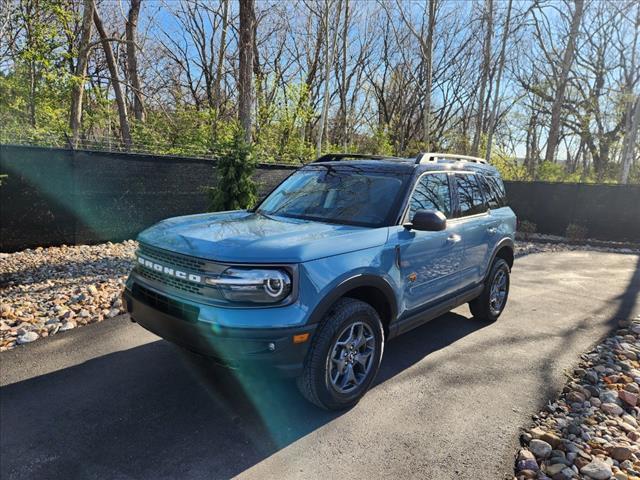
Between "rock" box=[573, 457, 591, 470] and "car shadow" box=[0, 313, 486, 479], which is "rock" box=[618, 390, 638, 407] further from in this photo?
"car shadow" box=[0, 313, 486, 479]

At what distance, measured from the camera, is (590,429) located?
2910 millimetres

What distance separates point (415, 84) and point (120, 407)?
29.1 m

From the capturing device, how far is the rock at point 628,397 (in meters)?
3.29

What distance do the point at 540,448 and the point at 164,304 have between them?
2.69 meters

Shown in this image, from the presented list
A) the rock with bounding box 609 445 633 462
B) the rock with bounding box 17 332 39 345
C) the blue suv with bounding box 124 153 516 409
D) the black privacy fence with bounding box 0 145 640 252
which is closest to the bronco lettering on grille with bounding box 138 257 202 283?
the blue suv with bounding box 124 153 516 409

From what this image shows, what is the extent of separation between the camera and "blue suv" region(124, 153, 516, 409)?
100 inches

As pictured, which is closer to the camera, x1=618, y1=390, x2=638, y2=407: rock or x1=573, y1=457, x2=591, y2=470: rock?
x1=573, y1=457, x2=591, y2=470: rock

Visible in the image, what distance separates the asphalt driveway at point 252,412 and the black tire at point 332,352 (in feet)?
0.55

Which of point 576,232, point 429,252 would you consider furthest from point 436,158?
point 576,232

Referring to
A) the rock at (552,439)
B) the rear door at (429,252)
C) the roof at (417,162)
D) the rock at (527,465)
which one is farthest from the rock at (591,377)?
the roof at (417,162)

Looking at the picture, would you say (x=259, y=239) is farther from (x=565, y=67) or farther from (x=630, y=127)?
(x=630, y=127)

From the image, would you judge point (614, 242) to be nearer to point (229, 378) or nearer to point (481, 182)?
point (481, 182)

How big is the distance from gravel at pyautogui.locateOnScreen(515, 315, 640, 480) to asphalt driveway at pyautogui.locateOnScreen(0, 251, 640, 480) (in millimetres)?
125

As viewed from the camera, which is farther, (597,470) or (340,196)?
(340,196)
